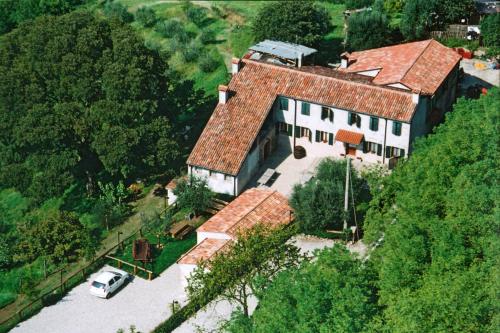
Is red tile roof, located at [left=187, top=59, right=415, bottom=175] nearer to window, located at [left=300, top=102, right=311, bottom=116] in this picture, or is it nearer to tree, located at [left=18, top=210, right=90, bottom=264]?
window, located at [left=300, top=102, right=311, bottom=116]

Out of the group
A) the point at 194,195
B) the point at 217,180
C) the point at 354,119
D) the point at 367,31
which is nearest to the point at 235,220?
the point at 194,195

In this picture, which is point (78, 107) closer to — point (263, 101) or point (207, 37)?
point (263, 101)

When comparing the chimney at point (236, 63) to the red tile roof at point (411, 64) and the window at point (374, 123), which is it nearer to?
the red tile roof at point (411, 64)

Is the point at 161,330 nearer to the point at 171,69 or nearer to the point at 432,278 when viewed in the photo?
the point at 432,278

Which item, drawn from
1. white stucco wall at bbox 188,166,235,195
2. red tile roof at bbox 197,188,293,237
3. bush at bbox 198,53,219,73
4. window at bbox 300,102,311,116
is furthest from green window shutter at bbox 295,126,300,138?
bush at bbox 198,53,219,73

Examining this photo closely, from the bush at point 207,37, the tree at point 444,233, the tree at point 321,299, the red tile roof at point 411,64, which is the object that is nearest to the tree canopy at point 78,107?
the red tile roof at point 411,64
